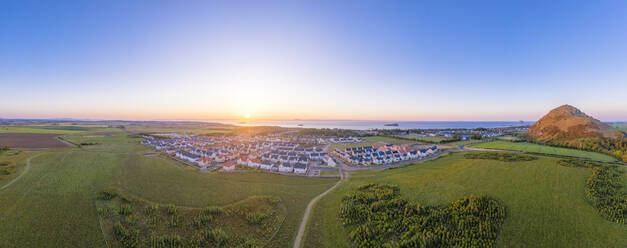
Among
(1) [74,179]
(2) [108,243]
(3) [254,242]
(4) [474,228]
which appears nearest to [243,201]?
(3) [254,242]

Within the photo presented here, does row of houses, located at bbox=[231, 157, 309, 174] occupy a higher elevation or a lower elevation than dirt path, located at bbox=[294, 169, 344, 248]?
higher

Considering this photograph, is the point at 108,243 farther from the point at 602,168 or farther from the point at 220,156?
the point at 602,168

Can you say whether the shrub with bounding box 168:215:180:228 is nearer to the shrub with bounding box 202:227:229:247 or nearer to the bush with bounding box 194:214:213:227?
the bush with bounding box 194:214:213:227

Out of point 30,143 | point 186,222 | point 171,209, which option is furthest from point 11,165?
point 30,143

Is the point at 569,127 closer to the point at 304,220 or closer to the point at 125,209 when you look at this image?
the point at 304,220

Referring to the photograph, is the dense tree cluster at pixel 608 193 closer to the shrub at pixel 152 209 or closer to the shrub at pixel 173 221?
the shrub at pixel 173 221

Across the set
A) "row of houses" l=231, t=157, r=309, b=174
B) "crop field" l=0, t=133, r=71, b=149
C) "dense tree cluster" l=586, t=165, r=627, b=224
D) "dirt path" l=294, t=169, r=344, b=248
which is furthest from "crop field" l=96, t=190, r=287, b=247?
"crop field" l=0, t=133, r=71, b=149
